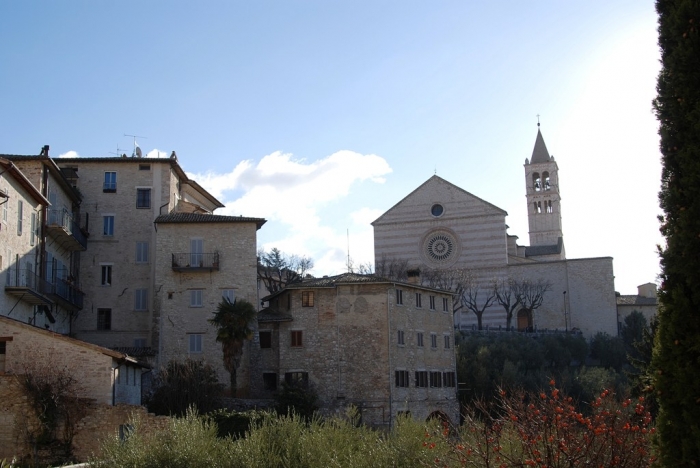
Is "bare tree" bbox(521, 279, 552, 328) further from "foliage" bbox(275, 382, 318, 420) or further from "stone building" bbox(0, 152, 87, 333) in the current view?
"stone building" bbox(0, 152, 87, 333)

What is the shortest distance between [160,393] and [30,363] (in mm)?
9621

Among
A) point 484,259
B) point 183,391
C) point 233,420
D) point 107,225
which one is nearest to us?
point 233,420

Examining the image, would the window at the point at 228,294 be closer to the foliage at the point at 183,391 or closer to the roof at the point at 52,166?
the foliage at the point at 183,391

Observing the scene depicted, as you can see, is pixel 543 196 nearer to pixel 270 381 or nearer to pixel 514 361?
pixel 514 361

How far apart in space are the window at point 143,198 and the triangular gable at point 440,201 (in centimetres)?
3882

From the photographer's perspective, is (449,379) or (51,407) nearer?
(51,407)

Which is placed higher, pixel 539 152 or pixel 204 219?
pixel 539 152

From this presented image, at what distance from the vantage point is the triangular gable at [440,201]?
80.4 meters

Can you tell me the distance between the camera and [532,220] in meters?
108

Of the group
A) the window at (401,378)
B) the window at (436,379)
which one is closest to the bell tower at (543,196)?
the window at (436,379)

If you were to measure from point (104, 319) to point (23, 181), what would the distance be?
13720 mm

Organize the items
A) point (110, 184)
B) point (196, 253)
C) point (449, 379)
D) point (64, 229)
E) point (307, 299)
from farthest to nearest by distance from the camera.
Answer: point (449, 379) → point (110, 184) → point (307, 299) → point (196, 253) → point (64, 229)

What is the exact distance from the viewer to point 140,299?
150ft

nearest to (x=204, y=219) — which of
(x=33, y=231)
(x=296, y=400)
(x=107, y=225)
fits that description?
(x=107, y=225)
